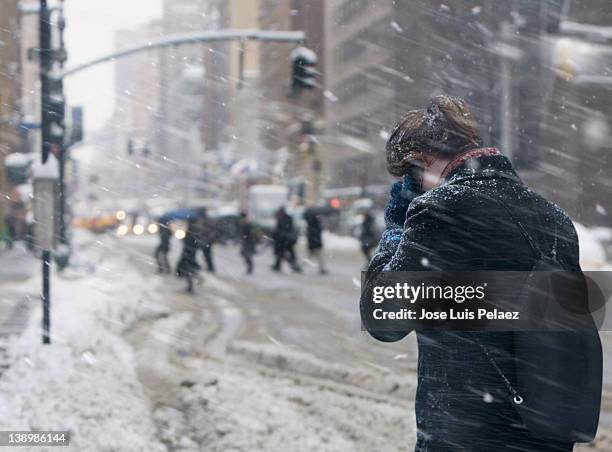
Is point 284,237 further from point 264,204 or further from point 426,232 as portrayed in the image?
point 264,204

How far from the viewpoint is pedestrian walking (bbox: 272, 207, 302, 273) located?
2262 centimetres

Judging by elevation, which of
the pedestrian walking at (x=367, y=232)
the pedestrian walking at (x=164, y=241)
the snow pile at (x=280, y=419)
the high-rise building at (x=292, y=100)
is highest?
the snow pile at (x=280, y=419)

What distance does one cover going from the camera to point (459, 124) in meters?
2.10

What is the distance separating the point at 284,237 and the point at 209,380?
613 inches

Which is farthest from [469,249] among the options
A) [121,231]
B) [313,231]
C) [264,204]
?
[121,231]

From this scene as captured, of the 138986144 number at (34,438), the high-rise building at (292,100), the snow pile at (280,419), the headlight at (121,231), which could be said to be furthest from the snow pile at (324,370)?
the headlight at (121,231)

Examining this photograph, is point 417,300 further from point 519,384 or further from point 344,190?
point 344,190

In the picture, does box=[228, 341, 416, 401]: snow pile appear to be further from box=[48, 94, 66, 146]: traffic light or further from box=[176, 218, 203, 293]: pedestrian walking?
box=[176, 218, 203, 293]: pedestrian walking

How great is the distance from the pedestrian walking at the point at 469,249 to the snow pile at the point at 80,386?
3.68 m

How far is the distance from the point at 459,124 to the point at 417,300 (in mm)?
457

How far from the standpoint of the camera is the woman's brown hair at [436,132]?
6.92ft

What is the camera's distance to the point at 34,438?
5219 millimetres

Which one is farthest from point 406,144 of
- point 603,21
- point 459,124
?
point 603,21

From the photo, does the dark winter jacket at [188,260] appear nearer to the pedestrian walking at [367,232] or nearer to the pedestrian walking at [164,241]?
the pedestrian walking at [164,241]
